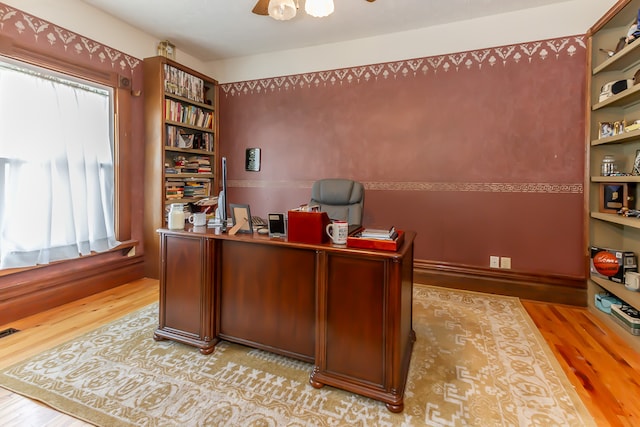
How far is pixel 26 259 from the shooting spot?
7.98 ft

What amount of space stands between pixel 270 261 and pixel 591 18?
3404mm

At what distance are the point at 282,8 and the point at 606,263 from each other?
298cm

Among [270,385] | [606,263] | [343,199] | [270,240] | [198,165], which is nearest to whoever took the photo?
[270,385]

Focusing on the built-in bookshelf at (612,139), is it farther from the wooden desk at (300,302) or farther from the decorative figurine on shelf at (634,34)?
the wooden desk at (300,302)

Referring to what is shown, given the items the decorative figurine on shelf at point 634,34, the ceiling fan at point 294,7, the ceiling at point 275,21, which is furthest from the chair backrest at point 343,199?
the decorative figurine on shelf at point 634,34

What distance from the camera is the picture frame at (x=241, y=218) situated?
1.93 m

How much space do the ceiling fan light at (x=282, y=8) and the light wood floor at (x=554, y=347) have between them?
2.28m

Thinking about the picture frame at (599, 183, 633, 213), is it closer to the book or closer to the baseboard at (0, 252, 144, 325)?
the book

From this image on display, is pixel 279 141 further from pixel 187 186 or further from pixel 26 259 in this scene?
pixel 26 259

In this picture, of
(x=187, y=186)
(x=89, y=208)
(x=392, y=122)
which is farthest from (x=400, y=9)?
(x=89, y=208)

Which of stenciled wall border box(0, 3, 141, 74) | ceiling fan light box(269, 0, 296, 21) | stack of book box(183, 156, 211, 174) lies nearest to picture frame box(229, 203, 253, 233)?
ceiling fan light box(269, 0, 296, 21)

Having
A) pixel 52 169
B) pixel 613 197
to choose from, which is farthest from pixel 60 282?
pixel 613 197

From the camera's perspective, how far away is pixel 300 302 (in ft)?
5.61

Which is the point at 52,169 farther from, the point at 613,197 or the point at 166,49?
the point at 613,197
